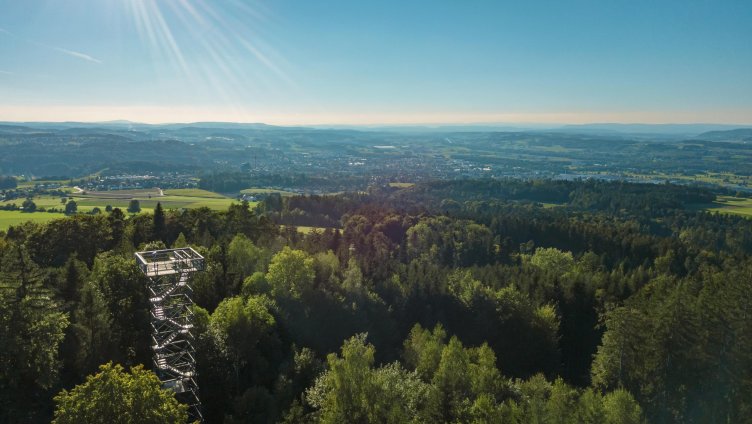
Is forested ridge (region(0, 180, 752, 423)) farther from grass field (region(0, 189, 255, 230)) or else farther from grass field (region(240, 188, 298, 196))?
Answer: grass field (region(240, 188, 298, 196))

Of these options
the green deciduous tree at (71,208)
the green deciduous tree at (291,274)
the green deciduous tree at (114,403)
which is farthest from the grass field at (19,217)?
the green deciduous tree at (114,403)

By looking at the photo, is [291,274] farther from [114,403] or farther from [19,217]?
[19,217]

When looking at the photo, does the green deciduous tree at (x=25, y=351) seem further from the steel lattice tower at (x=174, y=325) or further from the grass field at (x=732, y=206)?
the grass field at (x=732, y=206)

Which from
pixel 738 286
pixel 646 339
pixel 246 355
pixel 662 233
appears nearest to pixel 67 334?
pixel 246 355

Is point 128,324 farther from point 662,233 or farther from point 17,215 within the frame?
point 662,233

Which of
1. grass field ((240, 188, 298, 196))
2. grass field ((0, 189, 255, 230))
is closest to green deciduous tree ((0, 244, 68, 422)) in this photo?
grass field ((0, 189, 255, 230))

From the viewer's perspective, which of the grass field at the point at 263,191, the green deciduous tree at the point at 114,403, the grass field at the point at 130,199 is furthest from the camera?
the grass field at the point at 263,191

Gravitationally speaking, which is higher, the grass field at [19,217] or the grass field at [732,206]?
the grass field at [19,217]

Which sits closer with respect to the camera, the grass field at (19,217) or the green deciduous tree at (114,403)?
the green deciduous tree at (114,403)
